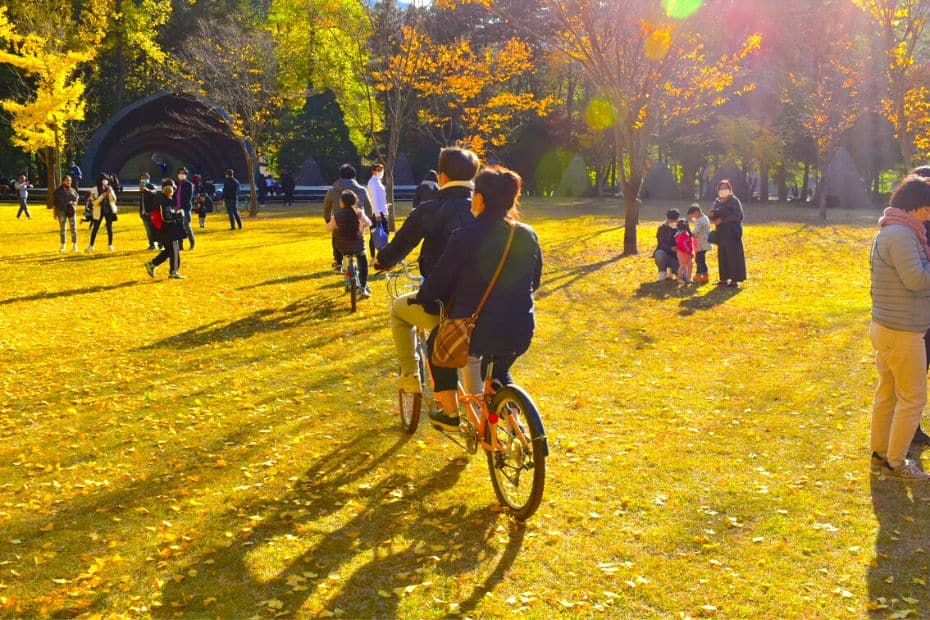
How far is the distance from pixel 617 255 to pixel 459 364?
16.5 metres

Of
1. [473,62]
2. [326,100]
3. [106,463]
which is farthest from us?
[326,100]

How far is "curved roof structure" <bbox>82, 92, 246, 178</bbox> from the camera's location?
43906 mm

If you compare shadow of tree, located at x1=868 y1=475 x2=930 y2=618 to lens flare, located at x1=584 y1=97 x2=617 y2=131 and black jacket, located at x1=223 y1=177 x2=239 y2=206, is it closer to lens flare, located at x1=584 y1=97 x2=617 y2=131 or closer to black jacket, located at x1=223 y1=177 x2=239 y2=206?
black jacket, located at x1=223 y1=177 x2=239 y2=206

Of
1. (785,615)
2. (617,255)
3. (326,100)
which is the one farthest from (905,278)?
(326,100)

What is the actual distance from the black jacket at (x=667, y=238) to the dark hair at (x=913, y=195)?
10.9 meters

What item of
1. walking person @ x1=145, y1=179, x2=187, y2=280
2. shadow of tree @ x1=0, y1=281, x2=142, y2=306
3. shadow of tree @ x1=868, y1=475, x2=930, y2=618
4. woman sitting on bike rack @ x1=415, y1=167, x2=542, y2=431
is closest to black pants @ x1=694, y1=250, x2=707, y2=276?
walking person @ x1=145, y1=179, x2=187, y2=280

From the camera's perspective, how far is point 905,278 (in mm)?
5352

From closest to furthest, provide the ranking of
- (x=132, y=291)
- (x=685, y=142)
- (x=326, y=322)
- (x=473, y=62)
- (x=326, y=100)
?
(x=326, y=322), (x=132, y=291), (x=473, y=62), (x=685, y=142), (x=326, y=100)

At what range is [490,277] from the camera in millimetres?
4941

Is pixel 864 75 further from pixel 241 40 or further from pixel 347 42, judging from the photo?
pixel 241 40

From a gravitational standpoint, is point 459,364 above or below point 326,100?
below

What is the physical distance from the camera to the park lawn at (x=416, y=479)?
434 cm

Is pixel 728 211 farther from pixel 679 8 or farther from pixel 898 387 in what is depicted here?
pixel 898 387

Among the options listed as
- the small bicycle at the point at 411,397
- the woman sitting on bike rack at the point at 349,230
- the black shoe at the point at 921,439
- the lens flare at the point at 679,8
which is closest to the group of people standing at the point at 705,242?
the lens flare at the point at 679,8
